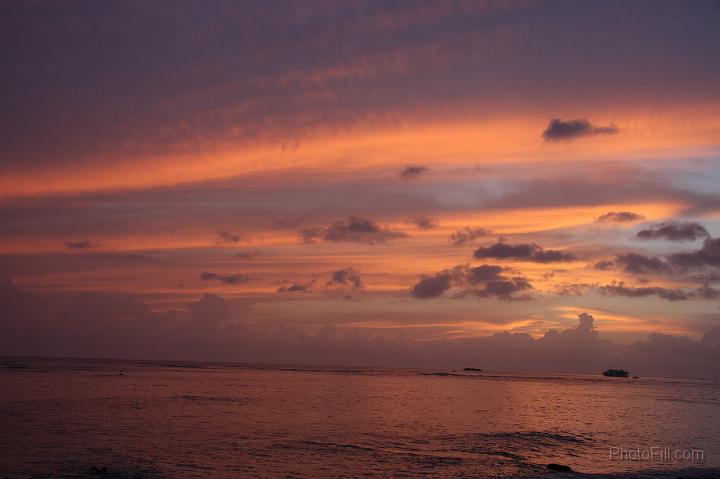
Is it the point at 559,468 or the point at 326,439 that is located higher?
the point at 559,468

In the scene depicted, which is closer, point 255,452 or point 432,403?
point 255,452

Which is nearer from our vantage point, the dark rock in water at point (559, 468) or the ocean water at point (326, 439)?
the ocean water at point (326, 439)

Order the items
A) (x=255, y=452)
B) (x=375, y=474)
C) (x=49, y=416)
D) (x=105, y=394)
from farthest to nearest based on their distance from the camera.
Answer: (x=105, y=394) < (x=49, y=416) < (x=255, y=452) < (x=375, y=474)

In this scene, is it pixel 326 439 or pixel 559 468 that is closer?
pixel 559 468

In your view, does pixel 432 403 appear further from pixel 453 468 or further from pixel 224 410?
pixel 453 468

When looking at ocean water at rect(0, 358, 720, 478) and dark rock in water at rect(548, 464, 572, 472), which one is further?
dark rock in water at rect(548, 464, 572, 472)

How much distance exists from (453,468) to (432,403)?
189 feet

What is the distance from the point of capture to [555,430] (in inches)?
2736

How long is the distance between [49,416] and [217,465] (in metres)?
33.0

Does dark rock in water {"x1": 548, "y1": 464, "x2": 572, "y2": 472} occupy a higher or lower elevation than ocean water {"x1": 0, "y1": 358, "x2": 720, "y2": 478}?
higher

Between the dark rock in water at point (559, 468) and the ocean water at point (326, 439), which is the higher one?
the dark rock in water at point (559, 468)

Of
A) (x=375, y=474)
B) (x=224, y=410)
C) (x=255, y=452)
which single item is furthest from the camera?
(x=224, y=410)

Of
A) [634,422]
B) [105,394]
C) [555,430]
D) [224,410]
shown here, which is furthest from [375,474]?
[105,394]

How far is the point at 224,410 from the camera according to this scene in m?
78.8
